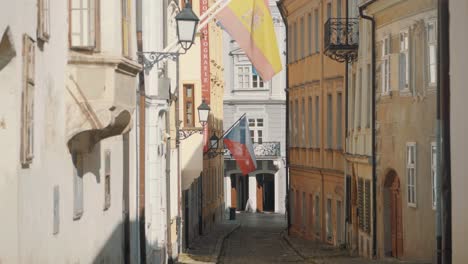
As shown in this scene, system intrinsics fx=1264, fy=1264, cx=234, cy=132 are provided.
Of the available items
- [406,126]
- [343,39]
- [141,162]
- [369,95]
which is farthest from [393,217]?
[343,39]

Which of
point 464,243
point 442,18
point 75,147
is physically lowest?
point 464,243

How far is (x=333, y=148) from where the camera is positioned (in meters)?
37.5

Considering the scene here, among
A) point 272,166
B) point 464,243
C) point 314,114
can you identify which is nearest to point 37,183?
point 464,243

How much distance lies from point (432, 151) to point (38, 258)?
12.2 metres

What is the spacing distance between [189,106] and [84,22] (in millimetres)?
25890

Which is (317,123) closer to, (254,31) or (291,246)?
(291,246)

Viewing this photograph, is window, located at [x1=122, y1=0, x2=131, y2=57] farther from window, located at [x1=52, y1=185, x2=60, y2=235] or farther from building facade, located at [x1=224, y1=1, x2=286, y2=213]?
building facade, located at [x1=224, y1=1, x2=286, y2=213]

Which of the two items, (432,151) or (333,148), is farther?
(333,148)

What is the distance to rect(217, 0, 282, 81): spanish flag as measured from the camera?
2877 cm

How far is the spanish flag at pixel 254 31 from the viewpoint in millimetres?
28766

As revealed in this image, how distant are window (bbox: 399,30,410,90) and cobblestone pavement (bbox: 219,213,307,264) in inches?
298

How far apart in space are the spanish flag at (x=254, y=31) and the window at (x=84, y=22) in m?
13.5

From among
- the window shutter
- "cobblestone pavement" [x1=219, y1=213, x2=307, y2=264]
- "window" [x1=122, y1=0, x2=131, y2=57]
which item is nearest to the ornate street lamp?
"window" [x1=122, y1=0, x2=131, y2=57]

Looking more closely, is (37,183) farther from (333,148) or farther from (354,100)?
(333,148)
